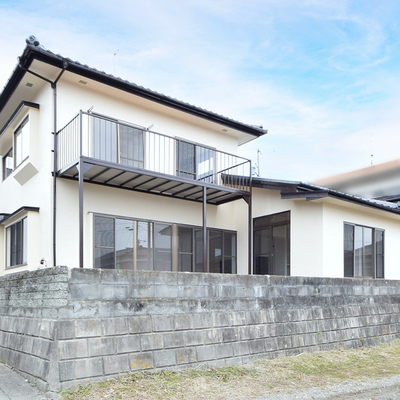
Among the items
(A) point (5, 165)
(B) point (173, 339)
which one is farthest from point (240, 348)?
(A) point (5, 165)

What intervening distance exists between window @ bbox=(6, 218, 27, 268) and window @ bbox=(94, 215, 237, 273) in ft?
6.42

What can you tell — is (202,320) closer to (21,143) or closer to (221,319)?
(221,319)

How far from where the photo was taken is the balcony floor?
9667 mm

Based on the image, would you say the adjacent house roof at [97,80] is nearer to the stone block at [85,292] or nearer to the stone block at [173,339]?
the stone block at [85,292]

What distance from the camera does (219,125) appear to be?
13.4 metres

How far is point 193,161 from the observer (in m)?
13.1

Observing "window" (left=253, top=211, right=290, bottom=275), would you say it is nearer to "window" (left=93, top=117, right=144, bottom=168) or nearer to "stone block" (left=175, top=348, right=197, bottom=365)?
"window" (left=93, top=117, right=144, bottom=168)

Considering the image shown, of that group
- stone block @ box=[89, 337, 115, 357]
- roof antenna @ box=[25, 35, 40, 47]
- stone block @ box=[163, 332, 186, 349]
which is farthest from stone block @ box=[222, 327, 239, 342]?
roof antenna @ box=[25, 35, 40, 47]

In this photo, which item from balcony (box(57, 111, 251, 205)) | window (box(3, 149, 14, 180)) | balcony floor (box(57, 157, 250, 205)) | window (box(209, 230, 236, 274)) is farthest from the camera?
window (box(3, 149, 14, 180))

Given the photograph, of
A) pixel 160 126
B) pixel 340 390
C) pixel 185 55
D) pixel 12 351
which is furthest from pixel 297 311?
pixel 185 55

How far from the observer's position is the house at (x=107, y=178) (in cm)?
1000

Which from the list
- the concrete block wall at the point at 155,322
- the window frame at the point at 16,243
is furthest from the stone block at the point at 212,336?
the window frame at the point at 16,243

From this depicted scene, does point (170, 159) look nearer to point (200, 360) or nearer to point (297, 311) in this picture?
point (297, 311)

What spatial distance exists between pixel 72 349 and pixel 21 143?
7.84 m
